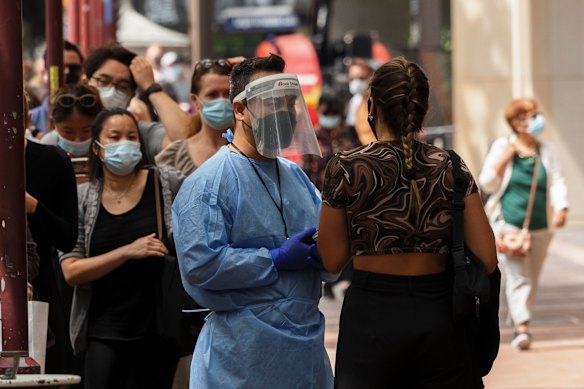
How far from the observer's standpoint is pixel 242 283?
5004 millimetres

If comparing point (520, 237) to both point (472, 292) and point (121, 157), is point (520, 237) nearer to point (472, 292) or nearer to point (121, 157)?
point (121, 157)

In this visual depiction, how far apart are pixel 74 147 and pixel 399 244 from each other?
10.2ft

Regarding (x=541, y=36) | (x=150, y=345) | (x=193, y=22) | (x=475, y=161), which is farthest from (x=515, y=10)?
(x=150, y=345)

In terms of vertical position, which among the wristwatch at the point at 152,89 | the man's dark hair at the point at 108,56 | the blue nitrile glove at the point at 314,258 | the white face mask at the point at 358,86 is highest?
the man's dark hair at the point at 108,56

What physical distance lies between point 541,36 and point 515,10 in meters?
0.55

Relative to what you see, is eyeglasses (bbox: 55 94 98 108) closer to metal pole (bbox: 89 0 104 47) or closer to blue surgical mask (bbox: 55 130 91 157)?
blue surgical mask (bbox: 55 130 91 157)

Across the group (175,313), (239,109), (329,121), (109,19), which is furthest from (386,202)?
(109,19)

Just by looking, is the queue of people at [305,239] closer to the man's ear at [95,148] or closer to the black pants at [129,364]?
the black pants at [129,364]

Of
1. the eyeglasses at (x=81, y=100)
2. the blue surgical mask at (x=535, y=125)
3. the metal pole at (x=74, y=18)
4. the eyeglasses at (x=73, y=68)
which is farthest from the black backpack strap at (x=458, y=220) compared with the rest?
the metal pole at (x=74, y=18)

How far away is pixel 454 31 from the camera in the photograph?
21.5 meters

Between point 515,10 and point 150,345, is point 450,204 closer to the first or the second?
point 150,345

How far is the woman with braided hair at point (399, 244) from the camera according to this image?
4.77m

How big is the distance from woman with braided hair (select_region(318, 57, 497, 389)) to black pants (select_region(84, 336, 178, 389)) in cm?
176

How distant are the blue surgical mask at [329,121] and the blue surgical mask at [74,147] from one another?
697 centimetres
